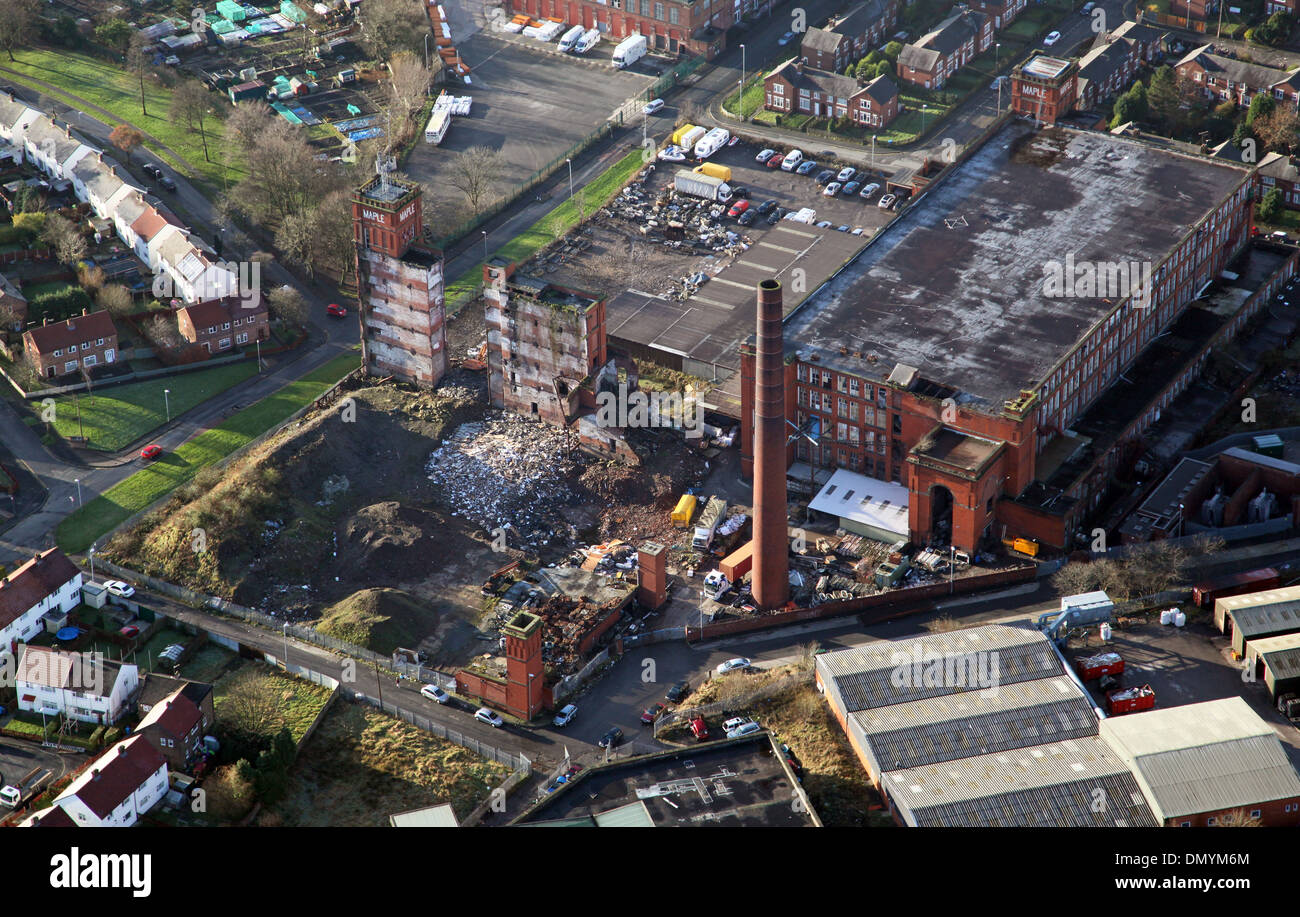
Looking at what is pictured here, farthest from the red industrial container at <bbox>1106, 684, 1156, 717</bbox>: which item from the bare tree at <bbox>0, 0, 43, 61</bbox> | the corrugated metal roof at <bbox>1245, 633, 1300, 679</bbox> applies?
the bare tree at <bbox>0, 0, 43, 61</bbox>

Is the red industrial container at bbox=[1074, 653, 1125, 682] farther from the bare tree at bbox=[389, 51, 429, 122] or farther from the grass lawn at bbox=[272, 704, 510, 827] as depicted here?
the bare tree at bbox=[389, 51, 429, 122]

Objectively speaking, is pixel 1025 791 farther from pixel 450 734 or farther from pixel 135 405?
pixel 135 405

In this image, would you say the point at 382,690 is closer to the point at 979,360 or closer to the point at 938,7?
the point at 979,360

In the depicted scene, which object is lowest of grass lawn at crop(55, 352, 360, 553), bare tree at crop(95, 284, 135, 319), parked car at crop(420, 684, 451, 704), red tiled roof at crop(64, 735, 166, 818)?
parked car at crop(420, 684, 451, 704)

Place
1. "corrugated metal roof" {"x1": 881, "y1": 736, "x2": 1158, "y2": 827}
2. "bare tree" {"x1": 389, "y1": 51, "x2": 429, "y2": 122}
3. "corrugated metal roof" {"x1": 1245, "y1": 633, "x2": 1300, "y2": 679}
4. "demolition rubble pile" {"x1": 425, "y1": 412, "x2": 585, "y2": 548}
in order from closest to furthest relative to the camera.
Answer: "corrugated metal roof" {"x1": 881, "y1": 736, "x2": 1158, "y2": 827}
"corrugated metal roof" {"x1": 1245, "y1": 633, "x2": 1300, "y2": 679}
"demolition rubble pile" {"x1": 425, "y1": 412, "x2": 585, "y2": 548}
"bare tree" {"x1": 389, "y1": 51, "x2": 429, "y2": 122}

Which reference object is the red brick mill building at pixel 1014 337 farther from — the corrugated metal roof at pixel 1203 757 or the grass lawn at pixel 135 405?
the grass lawn at pixel 135 405

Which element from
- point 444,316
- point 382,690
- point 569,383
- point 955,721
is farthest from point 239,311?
point 955,721

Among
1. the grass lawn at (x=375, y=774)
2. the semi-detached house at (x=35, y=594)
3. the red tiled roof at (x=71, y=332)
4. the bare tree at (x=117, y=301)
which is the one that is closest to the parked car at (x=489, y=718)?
the grass lawn at (x=375, y=774)
